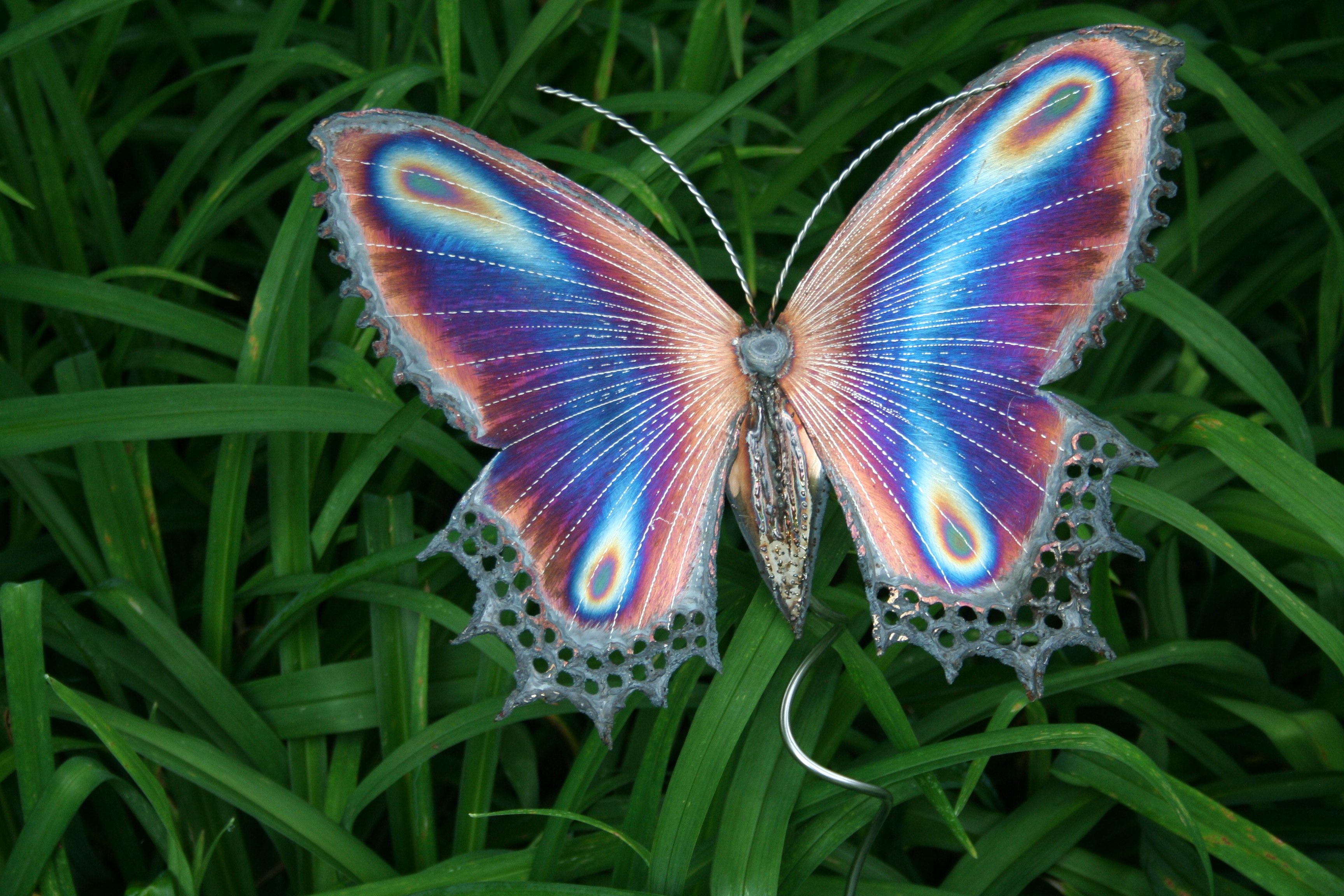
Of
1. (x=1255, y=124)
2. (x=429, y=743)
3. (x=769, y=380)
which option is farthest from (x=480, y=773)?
(x=1255, y=124)

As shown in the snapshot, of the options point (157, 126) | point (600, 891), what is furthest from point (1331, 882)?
point (157, 126)

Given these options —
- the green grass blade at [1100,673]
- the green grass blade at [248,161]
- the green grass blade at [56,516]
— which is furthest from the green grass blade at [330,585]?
the green grass blade at [1100,673]

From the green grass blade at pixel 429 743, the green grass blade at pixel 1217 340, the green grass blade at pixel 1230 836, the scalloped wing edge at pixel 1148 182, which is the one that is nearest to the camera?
the scalloped wing edge at pixel 1148 182

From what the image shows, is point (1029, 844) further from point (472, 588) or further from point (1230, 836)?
point (472, 588)

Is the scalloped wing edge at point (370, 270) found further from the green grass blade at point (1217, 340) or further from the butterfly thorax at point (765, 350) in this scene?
the green grass blade at point (1217, 340)

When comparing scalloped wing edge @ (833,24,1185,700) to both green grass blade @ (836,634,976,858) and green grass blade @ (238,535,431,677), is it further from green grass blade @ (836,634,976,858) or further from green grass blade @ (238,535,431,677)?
green grass blade @ (238,535,431,677)

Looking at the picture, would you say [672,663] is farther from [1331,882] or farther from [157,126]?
[157,126]
